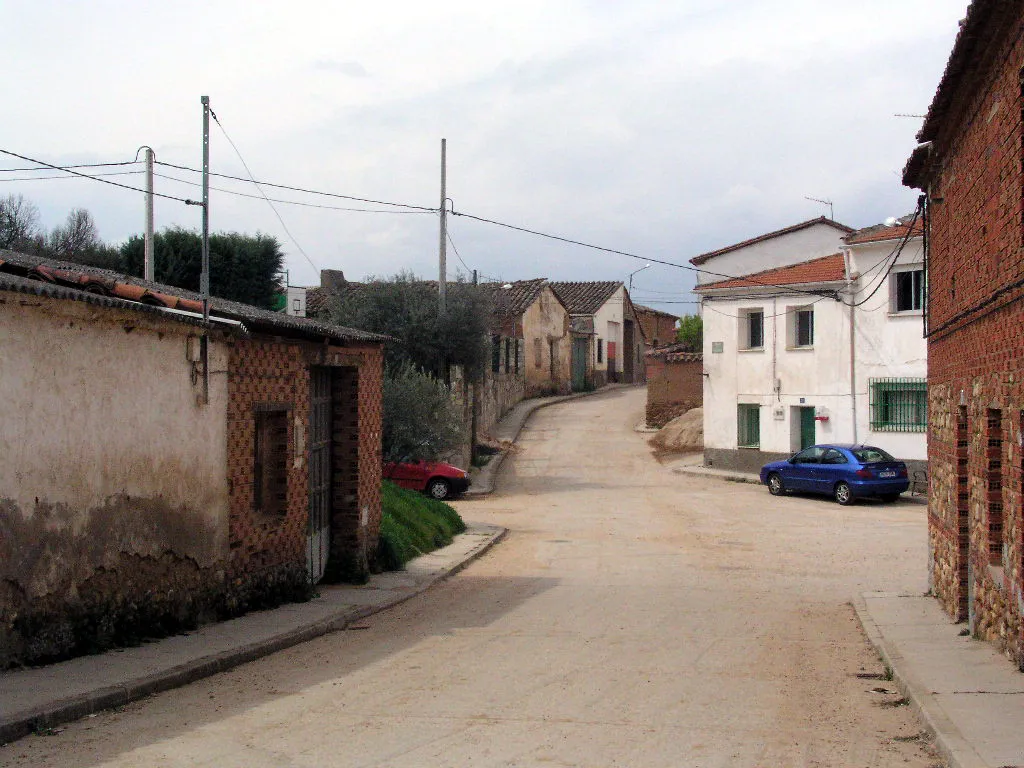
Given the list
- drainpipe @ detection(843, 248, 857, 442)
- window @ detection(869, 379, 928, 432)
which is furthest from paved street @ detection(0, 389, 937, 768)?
drainpipe @ detection(843, 248, 857, 442)

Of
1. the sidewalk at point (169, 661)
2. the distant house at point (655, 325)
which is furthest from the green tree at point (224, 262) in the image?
the distant house at point (655, 325)

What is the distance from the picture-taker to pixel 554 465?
3653 centimetres

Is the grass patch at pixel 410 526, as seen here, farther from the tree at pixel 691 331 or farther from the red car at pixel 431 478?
the tree at pixel 691 331

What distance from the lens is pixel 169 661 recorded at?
952cm

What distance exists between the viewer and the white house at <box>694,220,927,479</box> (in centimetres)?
3120

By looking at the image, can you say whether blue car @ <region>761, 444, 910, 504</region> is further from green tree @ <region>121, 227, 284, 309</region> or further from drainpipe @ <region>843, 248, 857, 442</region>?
green tree @ <region>121, 227, 284, 309</region>

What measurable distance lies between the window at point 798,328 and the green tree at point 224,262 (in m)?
16.7

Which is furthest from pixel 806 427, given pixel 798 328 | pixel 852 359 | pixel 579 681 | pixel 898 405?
pixel 579 681

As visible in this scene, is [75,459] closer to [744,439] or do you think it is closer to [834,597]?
[834,597]

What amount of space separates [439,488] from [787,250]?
49.7ft

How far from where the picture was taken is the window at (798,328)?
3412 cm

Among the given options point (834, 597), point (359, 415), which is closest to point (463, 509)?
point (359, 415)

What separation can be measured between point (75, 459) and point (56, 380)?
72 centimetres

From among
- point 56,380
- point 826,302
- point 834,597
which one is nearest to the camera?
point 56,380
